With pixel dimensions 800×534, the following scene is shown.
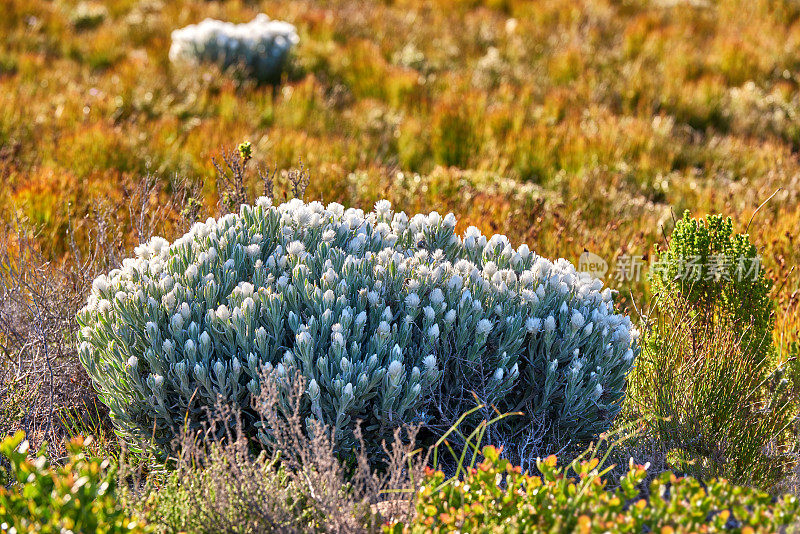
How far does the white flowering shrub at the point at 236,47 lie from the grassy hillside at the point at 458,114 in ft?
1.00

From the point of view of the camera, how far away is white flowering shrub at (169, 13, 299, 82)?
840cm

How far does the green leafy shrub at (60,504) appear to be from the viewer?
5.83 ft

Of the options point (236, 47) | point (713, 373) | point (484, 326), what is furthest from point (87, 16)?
point (713, 373)

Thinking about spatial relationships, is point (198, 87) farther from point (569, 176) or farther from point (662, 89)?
point (662, 89)

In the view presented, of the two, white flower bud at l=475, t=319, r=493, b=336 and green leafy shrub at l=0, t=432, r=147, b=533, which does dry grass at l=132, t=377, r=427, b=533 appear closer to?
green leafy shrub at l=0, t=432, r=147, b=533

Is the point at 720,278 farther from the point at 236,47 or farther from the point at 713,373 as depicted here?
the point at 236,47

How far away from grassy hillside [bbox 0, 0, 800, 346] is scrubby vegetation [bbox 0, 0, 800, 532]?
0.17 ft

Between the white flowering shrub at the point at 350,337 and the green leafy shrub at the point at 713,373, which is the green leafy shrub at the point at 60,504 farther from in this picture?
the green leafy shrub at the point at 713,373

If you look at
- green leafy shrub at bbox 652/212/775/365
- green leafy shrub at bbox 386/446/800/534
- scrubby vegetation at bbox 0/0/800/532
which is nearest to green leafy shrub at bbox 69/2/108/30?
scrubby vegetation at bbox 0/0/800/532

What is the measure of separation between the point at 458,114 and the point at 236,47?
316cm

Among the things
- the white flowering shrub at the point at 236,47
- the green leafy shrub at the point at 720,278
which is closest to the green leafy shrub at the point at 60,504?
the green leafy shrub at the point at 720,278

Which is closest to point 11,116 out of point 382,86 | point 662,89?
point 382,86

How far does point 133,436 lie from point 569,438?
1673 mm

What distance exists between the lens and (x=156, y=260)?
279 cm
